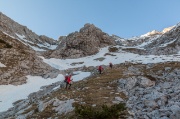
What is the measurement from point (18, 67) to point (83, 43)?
123 ft

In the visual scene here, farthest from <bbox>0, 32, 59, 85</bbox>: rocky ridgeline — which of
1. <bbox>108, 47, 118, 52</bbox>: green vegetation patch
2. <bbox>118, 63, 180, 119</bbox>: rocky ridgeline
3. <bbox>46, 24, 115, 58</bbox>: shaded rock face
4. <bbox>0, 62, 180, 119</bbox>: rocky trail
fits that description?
<bbox>108, 47, 118, 52</bbox>: green vegetation patch

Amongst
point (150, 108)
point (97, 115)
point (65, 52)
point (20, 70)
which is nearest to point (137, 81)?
point (150, 108)

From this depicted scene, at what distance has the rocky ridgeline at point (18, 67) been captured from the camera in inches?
2343

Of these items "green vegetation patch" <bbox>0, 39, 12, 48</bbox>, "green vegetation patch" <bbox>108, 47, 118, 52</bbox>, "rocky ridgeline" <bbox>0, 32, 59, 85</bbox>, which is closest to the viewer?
"rocky ridgeline" <bbox>0, 32, 59, 85</bbox>

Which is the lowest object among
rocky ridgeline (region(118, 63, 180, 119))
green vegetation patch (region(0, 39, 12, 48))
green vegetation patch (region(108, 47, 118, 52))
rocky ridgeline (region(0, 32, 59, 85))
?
rocky ridgeline (region(118, 63, 180, 119))

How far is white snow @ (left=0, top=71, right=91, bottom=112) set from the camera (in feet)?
148

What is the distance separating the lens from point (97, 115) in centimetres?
1784

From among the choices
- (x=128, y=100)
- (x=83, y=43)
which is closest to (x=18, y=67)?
(x=83, y=43)

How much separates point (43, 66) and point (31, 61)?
3809 mm

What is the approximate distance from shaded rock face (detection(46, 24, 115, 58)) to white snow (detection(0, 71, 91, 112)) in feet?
110

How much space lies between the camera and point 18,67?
6719 centimetres

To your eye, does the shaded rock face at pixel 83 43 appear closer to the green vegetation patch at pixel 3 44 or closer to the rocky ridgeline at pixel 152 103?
the green vegetation patch at pixel 3 44

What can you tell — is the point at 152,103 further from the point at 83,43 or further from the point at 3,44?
the point at 83,43

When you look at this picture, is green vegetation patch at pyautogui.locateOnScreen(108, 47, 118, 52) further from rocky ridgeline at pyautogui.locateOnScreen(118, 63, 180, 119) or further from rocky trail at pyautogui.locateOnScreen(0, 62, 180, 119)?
rocky ridgeline at pyautogui.locateOnScreen(118, 63, 180, 119)
